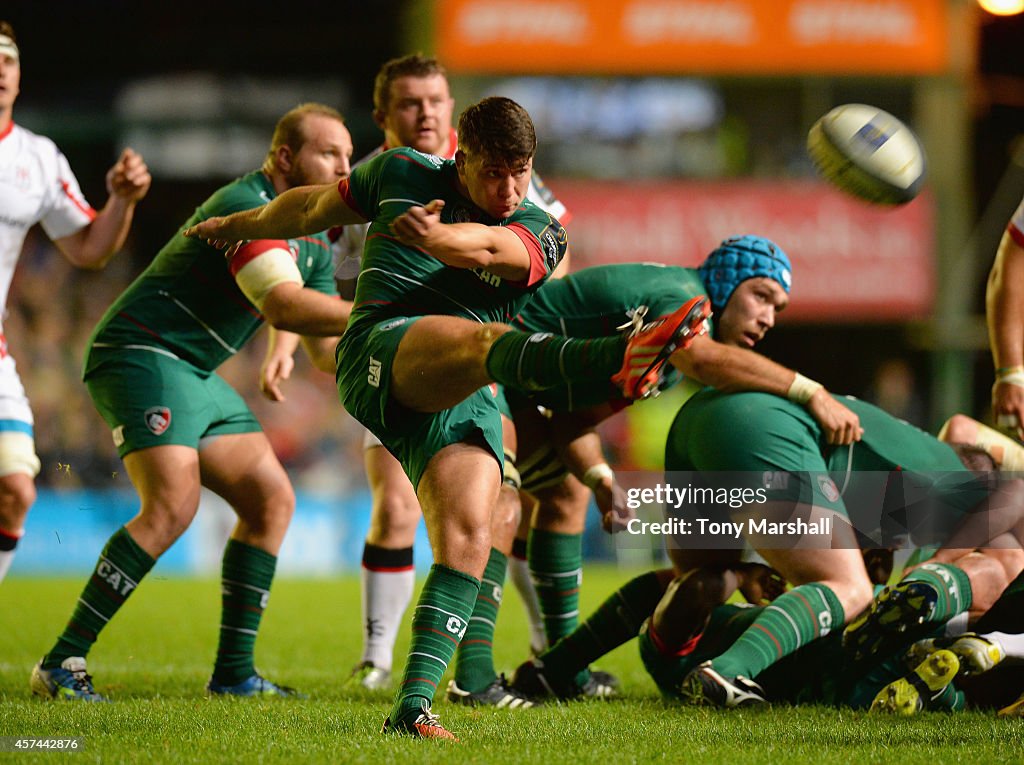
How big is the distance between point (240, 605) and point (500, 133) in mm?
2239

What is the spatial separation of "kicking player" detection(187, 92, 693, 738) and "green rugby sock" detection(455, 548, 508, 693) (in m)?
0.96

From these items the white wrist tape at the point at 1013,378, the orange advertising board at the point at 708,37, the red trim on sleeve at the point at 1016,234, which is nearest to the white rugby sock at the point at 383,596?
the white wrist tape at the point at 1013,378

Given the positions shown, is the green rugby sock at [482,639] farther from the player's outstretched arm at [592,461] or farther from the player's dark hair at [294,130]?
the player's dark hair at [294,130]

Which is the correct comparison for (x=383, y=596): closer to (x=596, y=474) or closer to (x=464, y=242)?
(x=596, y=474)

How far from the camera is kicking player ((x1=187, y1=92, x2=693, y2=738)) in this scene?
11.0ft

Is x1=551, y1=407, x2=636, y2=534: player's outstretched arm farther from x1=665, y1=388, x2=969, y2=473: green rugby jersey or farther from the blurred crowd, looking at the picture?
the blurred crowd

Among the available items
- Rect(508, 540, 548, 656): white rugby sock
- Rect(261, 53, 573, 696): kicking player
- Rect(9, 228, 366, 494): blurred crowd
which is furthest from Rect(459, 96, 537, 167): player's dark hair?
Rect(9, 228, 366, 494): blurred crowd

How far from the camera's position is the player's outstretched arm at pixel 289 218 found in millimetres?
3887

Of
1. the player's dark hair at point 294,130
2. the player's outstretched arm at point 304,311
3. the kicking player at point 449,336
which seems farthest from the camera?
the player's dark hair at point 294,130

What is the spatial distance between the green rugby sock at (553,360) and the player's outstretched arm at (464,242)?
10.6 inches

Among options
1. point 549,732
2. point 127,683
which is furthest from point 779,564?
point 127,683

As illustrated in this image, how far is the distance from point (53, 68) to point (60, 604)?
13.5 metres

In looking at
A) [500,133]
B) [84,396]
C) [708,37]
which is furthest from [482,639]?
[708,37]

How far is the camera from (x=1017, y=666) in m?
4.06
